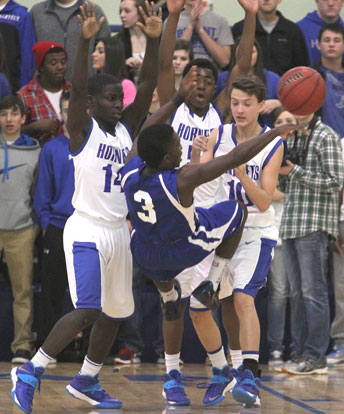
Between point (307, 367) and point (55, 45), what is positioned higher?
point (55, 45)

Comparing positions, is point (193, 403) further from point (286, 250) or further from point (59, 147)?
point (59, 147)

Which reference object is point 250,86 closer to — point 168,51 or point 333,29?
point 168,51

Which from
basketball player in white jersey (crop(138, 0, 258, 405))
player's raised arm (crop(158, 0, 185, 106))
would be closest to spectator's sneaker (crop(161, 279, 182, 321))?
basketball player in white jersey (crop(138, 0, 258, 405))

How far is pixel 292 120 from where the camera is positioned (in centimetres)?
884

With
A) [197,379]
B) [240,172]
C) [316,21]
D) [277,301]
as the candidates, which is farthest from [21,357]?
[316,21]

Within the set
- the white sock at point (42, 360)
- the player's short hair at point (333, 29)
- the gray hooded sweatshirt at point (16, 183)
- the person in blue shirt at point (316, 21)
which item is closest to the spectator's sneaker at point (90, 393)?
the white sock at point (42, 360)

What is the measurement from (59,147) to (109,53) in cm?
104

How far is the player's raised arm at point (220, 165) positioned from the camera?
5.56m

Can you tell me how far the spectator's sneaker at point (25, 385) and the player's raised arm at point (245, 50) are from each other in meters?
2.99

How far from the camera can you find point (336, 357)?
916cm

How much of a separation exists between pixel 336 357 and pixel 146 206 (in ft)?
12.8

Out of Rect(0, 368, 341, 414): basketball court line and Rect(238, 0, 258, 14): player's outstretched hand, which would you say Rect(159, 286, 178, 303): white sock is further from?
Rect(238, 0, 258, 14): player's outstretched hand

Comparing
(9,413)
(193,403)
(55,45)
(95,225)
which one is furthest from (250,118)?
(55,45)

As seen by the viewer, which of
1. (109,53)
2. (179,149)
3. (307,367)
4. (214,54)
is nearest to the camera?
(179,149)
